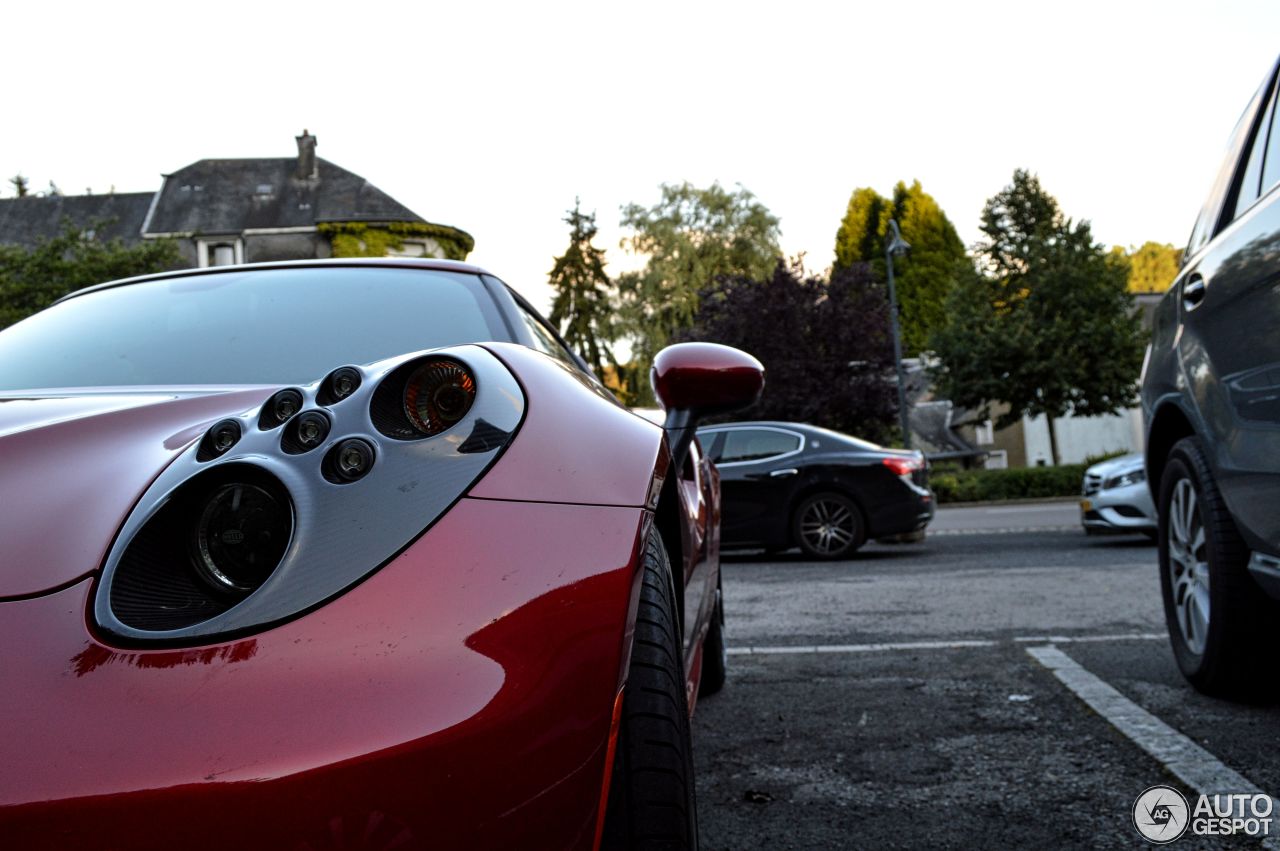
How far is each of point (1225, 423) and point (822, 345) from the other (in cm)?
2833

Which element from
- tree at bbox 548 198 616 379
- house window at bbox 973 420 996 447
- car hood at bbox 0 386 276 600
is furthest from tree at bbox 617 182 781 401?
car hood at bbox 0 386 276 600

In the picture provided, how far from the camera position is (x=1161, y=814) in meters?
2.41

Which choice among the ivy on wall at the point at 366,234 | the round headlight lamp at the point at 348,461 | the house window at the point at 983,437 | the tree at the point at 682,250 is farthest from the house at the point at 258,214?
the round headlight lamp at the point at 348,461

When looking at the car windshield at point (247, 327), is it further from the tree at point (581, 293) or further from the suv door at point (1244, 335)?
the tree at point (581, 293)

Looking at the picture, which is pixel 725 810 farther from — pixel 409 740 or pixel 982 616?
pixel 982 616

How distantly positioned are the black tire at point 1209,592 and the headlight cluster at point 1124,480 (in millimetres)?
7636

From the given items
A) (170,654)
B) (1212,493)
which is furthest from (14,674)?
(1212,493)

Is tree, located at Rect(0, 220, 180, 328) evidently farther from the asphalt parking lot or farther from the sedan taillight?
the asphalt parking lot

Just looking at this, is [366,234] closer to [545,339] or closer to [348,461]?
[545,339]

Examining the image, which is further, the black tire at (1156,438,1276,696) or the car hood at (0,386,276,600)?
the black tire at (1156,438,1276,696)

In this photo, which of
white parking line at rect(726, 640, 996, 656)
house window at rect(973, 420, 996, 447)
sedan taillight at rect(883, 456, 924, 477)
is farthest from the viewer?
house window at rect(973, 420, 996, 447)

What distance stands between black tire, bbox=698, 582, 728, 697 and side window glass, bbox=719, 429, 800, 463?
7.29 m

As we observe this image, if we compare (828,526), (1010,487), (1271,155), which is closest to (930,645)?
(1271,155)

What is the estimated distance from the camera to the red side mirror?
2463 mm
